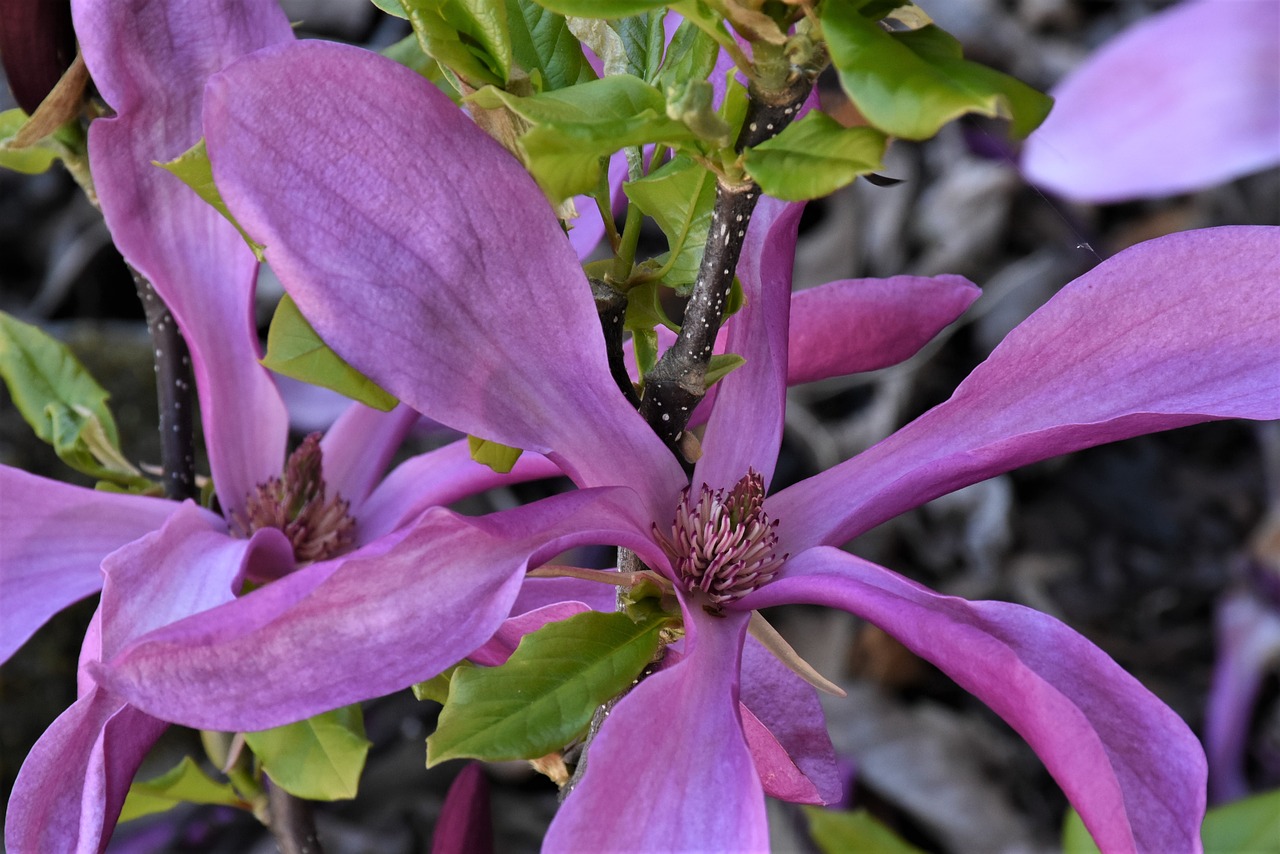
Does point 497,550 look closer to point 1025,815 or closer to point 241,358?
point 241,358

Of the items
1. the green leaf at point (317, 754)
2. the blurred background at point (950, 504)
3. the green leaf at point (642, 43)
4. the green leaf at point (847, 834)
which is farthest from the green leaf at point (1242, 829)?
the green leaf at point (642, 43)

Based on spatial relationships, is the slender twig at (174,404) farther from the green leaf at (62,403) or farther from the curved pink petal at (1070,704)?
the curved pink petal at (1070,704)

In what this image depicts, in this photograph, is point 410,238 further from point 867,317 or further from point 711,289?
point 867,317

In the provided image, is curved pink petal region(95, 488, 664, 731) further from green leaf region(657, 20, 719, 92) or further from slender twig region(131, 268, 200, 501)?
slender twig region(131, 268, 200, 501)

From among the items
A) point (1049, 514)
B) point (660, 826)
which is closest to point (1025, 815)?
point (1049, 514)

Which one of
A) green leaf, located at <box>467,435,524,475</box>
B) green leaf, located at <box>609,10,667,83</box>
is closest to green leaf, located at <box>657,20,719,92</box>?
green leaf, located at <box>609,10,667,83</box>
